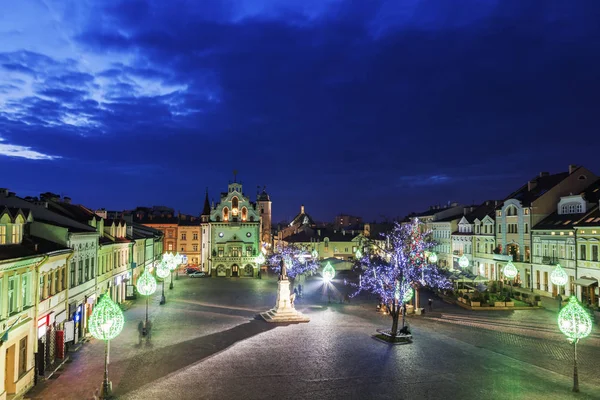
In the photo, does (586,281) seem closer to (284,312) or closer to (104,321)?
(284,312)

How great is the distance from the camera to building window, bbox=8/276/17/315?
18.6 metres

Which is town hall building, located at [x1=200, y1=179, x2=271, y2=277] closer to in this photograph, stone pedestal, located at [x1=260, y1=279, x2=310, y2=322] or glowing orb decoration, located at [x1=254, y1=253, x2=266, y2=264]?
glowing orb decoration, located at [x1=254, y1=253, x2=266, y2=264]

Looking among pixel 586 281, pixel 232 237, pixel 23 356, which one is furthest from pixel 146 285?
pixel 232 237

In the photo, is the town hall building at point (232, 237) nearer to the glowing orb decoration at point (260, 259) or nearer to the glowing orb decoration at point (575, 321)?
the glowing orb decoration at point (260, 259)

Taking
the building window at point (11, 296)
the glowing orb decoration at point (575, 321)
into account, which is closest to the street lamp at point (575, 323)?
the glowing orb decoration at point (575, 321)

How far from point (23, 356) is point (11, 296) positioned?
10.4 ft

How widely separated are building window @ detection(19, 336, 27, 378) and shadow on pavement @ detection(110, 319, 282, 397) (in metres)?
3.73

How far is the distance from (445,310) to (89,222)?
3106 centimetres

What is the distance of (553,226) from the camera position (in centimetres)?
4731

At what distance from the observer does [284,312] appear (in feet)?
118

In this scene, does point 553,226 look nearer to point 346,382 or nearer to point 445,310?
point 445,310

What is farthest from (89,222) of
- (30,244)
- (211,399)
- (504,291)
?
(504,291)

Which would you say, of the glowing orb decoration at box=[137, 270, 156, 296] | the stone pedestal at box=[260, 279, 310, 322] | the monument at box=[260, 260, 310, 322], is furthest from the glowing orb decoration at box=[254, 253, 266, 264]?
the glowing orb decoration at box=[137, 270, 156, 296]

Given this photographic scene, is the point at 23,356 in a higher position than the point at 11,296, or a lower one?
lower
